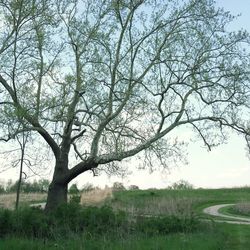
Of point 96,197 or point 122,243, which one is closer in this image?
point 122,243

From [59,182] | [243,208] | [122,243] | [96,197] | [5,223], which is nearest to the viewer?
[122,243]

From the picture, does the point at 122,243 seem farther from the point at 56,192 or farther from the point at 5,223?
the point at 56,192

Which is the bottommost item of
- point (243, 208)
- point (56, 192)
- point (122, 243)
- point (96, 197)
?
point (122, 243)

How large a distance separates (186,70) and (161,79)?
48.2 inches

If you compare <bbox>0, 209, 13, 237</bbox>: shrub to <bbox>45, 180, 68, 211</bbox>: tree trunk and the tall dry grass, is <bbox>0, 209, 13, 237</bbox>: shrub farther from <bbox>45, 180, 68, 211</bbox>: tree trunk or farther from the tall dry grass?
the tall dry grass

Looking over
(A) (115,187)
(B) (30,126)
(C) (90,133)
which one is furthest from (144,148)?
(A) (115,187)

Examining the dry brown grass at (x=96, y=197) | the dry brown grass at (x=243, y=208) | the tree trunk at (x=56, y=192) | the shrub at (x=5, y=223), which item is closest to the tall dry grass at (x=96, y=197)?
the dry brown grass at (x=96, y=197)

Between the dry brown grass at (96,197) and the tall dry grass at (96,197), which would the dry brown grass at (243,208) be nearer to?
the tall dry grass at (96,197)

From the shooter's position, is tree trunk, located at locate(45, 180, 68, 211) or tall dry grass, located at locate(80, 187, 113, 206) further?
tall dry grass, located at locate(80, 187, 113, 206)

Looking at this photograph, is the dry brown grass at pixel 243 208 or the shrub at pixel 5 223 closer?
the shrub at pixel 5 223

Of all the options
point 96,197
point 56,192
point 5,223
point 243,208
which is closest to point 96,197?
point 96,197

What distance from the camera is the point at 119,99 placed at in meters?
26.4

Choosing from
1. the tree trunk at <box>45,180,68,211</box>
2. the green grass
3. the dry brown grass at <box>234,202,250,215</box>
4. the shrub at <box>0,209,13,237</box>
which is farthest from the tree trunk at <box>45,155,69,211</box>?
the dry brown grass at <box>234,202,250,215</box>

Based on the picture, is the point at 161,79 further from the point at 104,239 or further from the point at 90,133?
the point at 104,239
